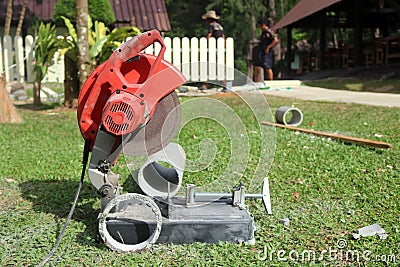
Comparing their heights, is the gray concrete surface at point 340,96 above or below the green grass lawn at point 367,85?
below

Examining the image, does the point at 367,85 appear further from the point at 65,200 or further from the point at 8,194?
the point at 8,194

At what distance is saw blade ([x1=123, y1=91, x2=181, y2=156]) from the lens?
3453 millimetres

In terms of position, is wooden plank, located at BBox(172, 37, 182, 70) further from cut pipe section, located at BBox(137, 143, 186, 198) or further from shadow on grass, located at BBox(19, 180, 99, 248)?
cut pipe section, located at BBox(137, 143, 186, 198)

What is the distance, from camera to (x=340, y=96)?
38.1 feet

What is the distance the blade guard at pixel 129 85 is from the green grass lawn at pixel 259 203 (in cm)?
76

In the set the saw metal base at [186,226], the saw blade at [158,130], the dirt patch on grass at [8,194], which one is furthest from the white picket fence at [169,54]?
the saw metal base at [186,226]

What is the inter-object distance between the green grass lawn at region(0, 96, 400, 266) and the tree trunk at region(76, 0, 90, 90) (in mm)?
2310

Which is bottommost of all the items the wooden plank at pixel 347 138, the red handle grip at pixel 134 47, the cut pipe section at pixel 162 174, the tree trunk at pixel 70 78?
the wooden plank at pixel 347 138

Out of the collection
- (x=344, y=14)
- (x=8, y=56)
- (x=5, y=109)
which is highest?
(x=344, y=14)

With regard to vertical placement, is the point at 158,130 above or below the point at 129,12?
below

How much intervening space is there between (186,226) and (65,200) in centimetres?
142

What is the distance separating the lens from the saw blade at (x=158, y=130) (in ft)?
11.3

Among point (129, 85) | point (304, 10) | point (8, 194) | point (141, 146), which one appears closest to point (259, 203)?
point (141, 146)

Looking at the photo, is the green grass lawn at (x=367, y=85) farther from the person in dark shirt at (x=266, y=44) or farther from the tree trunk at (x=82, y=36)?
the tree trunk at (x=82, y=36)
